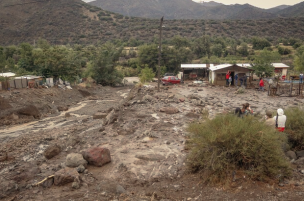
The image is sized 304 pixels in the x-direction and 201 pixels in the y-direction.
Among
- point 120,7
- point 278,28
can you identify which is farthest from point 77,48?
point 120,7

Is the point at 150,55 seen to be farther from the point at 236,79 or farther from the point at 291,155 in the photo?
the point at 291,155

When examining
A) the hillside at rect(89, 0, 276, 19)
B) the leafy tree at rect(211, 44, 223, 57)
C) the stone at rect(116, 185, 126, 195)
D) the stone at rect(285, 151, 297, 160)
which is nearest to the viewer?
the stone at rect(116, 185, 126, 195)

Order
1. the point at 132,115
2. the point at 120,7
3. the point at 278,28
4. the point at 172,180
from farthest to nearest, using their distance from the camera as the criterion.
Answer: the point at 120,7, the point at 278,28, the point at 132,115, the point at 172,180

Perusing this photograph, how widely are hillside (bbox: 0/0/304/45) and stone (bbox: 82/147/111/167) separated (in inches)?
2580

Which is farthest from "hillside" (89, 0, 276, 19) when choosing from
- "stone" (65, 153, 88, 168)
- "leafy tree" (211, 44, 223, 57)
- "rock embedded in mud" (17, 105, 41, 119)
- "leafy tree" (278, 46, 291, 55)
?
"stone" (65, 153, 88, 168)

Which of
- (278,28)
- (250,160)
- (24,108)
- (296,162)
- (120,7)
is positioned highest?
(120,7)

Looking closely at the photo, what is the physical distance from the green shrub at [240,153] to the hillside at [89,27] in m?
65.1

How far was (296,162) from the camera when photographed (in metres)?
6.82

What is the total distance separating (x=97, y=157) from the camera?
7.54m

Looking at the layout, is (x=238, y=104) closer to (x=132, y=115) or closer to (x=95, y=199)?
(x=132, y=115)

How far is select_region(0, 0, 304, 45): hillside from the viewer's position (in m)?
68.6

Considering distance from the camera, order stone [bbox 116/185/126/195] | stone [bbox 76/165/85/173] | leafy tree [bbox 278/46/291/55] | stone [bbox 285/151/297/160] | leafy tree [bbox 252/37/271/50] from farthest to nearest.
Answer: leafy tree [bbox 252/37/271/50]
leafy tree [bbox 278/46/291/55]
stone [bbox 285/151/297/160]
stone [bbox 76/165/85/173]
stone [bbox 116/185/126/195]

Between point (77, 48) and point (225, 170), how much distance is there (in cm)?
5489

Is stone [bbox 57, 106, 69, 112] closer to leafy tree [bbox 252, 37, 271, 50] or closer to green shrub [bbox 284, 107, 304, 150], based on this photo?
green shrub [bbox 284, 107, 304, 150]
